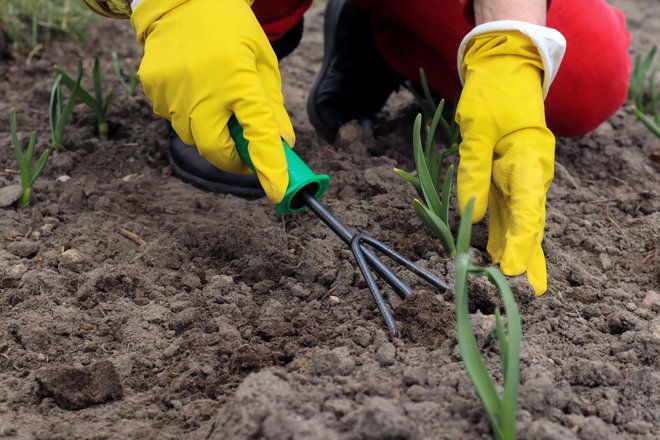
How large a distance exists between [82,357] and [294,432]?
2.02 feet

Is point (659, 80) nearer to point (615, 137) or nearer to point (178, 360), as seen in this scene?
point (615, 137)

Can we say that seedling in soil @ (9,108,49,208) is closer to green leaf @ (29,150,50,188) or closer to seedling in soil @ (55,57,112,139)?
green leaf @ (29,150,50,188)

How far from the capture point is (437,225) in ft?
5.65

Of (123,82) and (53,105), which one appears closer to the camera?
(53,105)

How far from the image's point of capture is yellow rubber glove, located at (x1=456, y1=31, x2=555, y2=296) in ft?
5.57

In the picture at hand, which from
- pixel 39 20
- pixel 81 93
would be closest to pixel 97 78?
pixel 81 93

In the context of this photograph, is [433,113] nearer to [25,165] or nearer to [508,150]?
[508,150]

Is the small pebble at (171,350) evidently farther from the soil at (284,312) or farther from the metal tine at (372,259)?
the metal tine at (372,259)

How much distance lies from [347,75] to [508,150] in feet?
3.74

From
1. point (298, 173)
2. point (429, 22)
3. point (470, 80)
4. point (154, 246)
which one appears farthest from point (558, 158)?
point (154, 246)

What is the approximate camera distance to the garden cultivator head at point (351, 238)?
165 centimetres

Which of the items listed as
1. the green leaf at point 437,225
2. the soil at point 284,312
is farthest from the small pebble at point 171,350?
the green leaf at point 437,225

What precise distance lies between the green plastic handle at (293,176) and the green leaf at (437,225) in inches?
8.3

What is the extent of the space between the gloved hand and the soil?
0.29 metres
